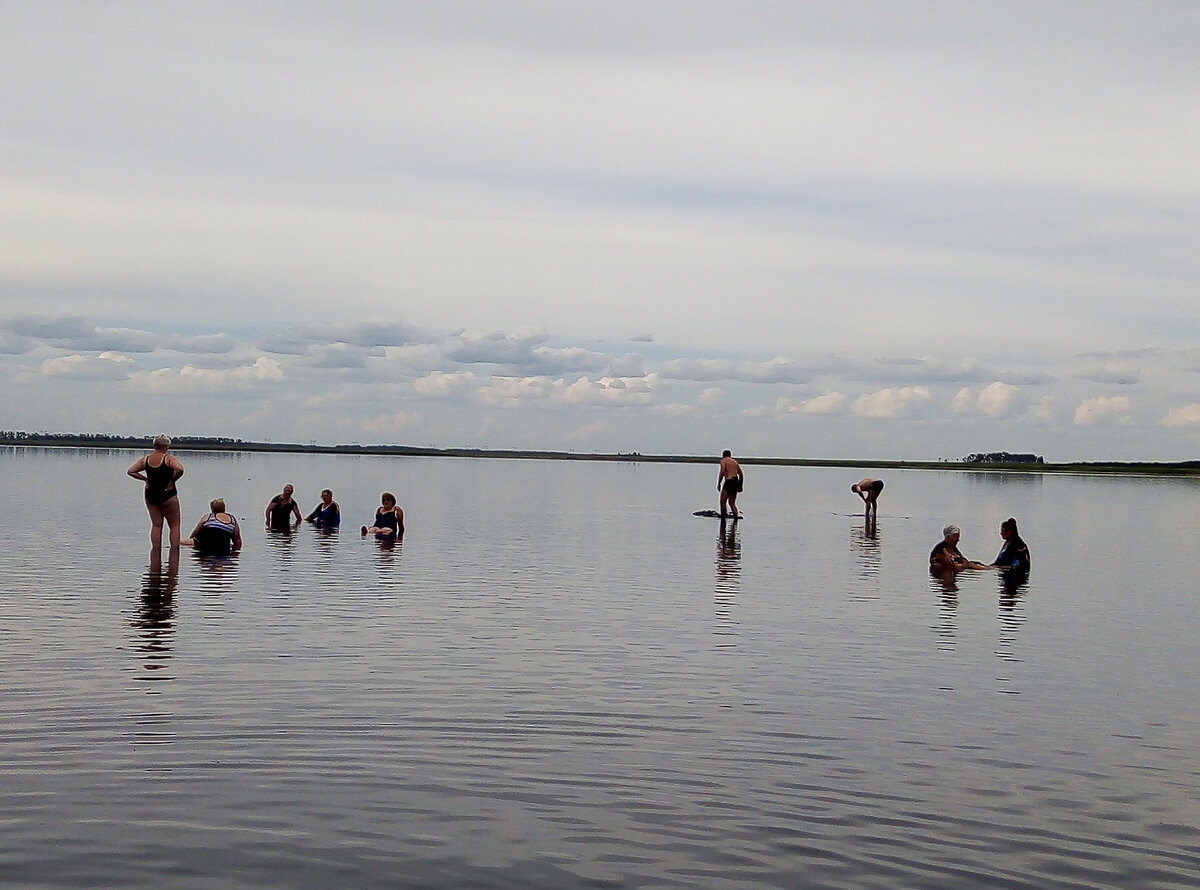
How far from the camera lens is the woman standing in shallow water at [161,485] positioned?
76.8ft

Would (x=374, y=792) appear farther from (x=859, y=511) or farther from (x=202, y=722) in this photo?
(x=859, y=511)

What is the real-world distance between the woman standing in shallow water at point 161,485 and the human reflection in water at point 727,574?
418 inches

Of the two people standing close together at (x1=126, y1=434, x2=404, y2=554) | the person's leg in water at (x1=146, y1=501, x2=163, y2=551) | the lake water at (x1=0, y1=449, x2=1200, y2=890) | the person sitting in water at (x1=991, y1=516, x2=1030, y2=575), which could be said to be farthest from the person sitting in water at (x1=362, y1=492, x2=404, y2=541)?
the person sitting in water at (x1=991, y1=516, x2=1030, y2=575)

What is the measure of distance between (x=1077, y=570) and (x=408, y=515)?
81.0ft

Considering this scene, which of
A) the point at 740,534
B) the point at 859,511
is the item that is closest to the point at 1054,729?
the point at 740,534

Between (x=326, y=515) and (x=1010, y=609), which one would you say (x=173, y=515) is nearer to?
(x=326, y=515)

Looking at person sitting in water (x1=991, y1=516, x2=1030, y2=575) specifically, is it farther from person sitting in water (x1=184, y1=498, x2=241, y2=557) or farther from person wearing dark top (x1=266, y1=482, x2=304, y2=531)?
person wearing dark top (x1=266, y1=482, x2=304, y2=531)

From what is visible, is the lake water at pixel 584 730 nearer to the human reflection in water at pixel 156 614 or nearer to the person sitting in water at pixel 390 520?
the human reflection in water at pixel 156 614

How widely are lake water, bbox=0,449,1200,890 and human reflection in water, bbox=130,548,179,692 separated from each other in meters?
0.13

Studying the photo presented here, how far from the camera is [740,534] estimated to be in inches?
1549

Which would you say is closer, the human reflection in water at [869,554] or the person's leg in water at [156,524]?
the person's leg in water at [156,524]

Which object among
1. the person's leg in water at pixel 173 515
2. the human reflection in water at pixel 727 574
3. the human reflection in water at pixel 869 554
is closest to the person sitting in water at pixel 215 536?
the person's leg in water at pixel 173 515

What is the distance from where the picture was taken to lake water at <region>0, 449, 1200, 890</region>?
8125mm

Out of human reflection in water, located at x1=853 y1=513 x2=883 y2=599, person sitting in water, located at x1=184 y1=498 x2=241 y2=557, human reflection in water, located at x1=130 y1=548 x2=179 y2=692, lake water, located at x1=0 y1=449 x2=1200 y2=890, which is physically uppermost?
person sitting in water, located at x1=184 y1=498 x2=241 y2=557
